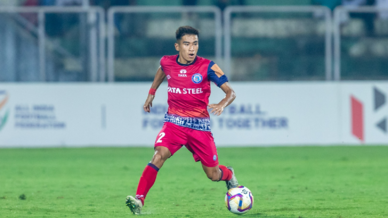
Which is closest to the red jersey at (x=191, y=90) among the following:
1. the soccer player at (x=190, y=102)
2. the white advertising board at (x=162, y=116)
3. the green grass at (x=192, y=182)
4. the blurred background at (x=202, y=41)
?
the soccer player at (x=190, y=102)

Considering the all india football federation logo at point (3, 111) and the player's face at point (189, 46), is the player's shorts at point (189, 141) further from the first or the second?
the all india football federation logo at point (3, 111)

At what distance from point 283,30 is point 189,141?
8.57 metres

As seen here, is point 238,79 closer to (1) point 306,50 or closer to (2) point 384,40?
(1) point 306,50

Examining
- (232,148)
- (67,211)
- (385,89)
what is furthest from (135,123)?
(67,211)

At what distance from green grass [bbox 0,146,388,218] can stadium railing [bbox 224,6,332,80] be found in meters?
1.96

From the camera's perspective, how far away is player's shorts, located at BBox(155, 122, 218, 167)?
638 centimetres

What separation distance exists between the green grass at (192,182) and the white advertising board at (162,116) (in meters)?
0.35

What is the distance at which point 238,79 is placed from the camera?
14.1 m

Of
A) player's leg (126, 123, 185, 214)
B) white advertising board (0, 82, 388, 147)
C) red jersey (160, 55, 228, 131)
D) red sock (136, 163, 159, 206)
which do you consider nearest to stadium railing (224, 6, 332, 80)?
white advertising board (0, 82, 388, 147)

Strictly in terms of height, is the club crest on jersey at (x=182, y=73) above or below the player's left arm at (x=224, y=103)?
above

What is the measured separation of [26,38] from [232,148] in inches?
198

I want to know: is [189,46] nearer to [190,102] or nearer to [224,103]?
[190,102]

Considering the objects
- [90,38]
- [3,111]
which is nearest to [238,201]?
[3,111]

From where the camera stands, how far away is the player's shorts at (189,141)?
6.38 metres
